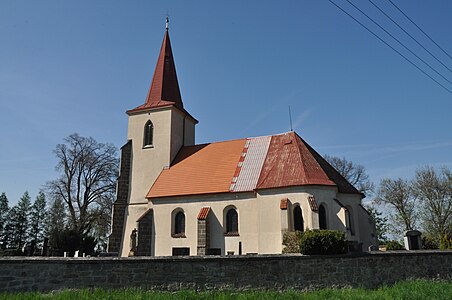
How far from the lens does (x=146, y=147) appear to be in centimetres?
2705

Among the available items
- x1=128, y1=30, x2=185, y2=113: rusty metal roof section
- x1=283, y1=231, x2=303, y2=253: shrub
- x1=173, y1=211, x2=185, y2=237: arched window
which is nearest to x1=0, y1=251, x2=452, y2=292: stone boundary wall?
x1=283, y1=231, x2=303, y2=253: shrub

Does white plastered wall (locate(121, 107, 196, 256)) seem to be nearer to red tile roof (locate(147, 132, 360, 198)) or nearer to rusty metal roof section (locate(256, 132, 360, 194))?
red tile roof (locate(147, 132, 360, 198))

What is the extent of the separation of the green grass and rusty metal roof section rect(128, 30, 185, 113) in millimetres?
18071

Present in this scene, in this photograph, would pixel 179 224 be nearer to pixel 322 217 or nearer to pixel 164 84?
pixel 322 217

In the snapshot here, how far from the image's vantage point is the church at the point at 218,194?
797 inches

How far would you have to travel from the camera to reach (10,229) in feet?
171

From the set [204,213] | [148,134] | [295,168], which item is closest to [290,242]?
[295,168]

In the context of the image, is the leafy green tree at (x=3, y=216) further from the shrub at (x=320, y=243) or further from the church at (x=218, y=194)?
the shrub at (x=320, y=243)

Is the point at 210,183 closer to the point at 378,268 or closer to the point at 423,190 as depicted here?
the point at 378,268

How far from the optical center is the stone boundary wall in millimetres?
11102

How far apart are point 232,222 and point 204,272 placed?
33.8ft

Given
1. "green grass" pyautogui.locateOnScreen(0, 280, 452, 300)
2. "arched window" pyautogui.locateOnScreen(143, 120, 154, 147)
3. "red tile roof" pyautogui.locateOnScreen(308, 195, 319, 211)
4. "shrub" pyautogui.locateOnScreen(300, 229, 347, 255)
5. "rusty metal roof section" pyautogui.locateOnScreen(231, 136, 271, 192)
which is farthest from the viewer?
"arched window" pyautogui.locateOnScreen(143, 120, 154, 147)

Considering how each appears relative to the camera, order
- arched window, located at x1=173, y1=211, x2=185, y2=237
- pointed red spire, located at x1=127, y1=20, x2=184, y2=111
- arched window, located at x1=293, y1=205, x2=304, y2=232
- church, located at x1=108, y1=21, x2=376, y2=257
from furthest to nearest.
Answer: pointed red spire, located at x1=127, y1=20, x2=184, y2=111
arched window, located at x1=173, y1=211, x2=185, y2=237
church, located at x1=108, y1=21, x2=376, y2=257
arched window, located at x1=293, y1=205, x2=304, y2=232

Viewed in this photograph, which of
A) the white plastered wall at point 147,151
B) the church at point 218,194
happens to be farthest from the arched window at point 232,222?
the white plastered wall at point 147,151
